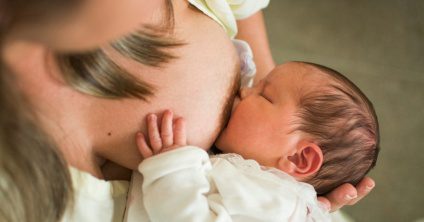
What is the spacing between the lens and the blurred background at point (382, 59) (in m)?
1.54

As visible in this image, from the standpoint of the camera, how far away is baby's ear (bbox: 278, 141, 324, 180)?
0.76m

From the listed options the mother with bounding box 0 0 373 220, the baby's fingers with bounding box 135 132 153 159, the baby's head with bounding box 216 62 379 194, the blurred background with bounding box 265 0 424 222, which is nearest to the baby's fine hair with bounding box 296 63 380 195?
the baby's head with bounding box 216 62 379 194

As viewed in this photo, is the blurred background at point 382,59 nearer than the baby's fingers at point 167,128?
No

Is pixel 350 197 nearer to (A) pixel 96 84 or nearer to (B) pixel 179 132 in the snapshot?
(B) pixel 179 132

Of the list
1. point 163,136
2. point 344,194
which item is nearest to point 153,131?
point 163,136

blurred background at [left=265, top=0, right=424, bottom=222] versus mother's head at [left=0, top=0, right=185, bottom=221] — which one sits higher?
mother's head at [left=0, top=0, right=185, bottom=221]

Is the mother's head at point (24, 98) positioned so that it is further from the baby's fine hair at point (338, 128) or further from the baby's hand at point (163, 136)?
the baby's fine hair at point (338, 128)

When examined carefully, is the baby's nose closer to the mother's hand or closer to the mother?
the mother

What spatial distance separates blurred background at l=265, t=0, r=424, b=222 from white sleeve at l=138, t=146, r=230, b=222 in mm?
963

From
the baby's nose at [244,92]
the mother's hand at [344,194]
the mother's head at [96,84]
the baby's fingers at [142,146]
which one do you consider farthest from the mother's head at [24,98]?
the mother's hand at [344,194]

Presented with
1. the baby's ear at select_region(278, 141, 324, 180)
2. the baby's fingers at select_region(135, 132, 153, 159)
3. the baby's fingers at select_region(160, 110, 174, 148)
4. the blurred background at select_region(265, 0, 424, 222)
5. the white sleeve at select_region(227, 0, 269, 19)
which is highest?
the white sleeve at select_region(227, 0, 269, 19)

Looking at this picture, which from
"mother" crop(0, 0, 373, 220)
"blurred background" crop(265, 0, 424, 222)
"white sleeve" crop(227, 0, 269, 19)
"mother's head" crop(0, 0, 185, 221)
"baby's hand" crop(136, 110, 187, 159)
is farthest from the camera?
"blurred background" crop(265, 0, 424, 222)

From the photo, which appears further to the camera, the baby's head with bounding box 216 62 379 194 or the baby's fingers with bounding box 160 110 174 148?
the baby's head with bounding box 216 62 379 194

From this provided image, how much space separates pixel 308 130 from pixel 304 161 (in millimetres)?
50
